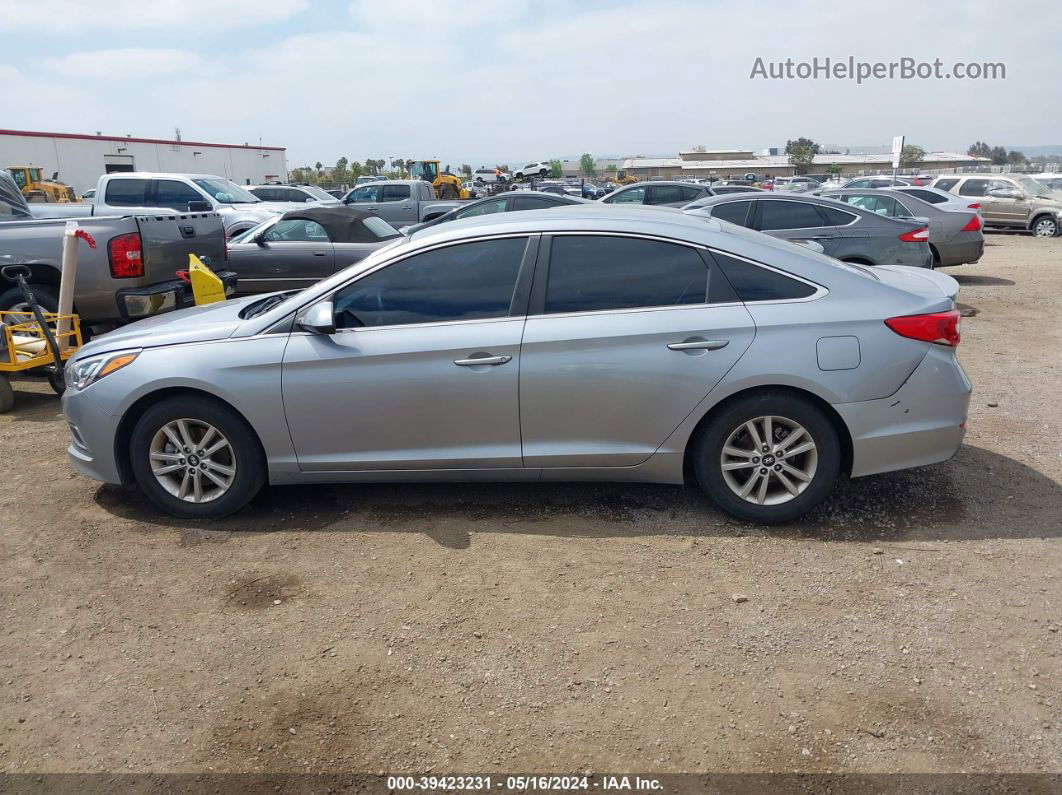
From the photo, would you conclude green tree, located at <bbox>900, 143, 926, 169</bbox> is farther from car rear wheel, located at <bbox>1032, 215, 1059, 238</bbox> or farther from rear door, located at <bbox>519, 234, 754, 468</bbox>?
rear door, located at <bbox>519, 234, 754, 468</bbox>

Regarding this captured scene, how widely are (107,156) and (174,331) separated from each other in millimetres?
48053

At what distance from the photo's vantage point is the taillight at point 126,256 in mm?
7391

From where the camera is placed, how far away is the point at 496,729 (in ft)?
9.48

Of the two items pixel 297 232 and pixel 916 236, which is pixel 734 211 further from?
pixel 297 232

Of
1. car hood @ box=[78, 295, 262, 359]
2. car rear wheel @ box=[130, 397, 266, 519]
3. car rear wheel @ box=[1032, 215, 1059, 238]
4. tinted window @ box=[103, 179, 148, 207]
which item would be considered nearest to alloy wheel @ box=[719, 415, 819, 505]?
car rear wheel @ box=[130, 397, 266, 519]

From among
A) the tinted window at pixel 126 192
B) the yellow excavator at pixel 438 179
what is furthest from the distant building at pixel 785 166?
the tinted window at pixel 126 192

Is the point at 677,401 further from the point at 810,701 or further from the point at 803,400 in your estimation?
the point at 810,701

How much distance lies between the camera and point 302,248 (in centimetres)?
1067

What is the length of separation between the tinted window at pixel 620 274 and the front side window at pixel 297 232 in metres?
7.10

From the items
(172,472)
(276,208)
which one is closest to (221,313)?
(172,472)

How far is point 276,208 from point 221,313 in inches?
506

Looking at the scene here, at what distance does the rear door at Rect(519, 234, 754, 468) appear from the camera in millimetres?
4188

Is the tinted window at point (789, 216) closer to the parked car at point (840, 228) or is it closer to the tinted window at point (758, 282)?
the parked car at point (840, 228)

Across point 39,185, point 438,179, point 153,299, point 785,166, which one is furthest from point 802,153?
point 153,299
